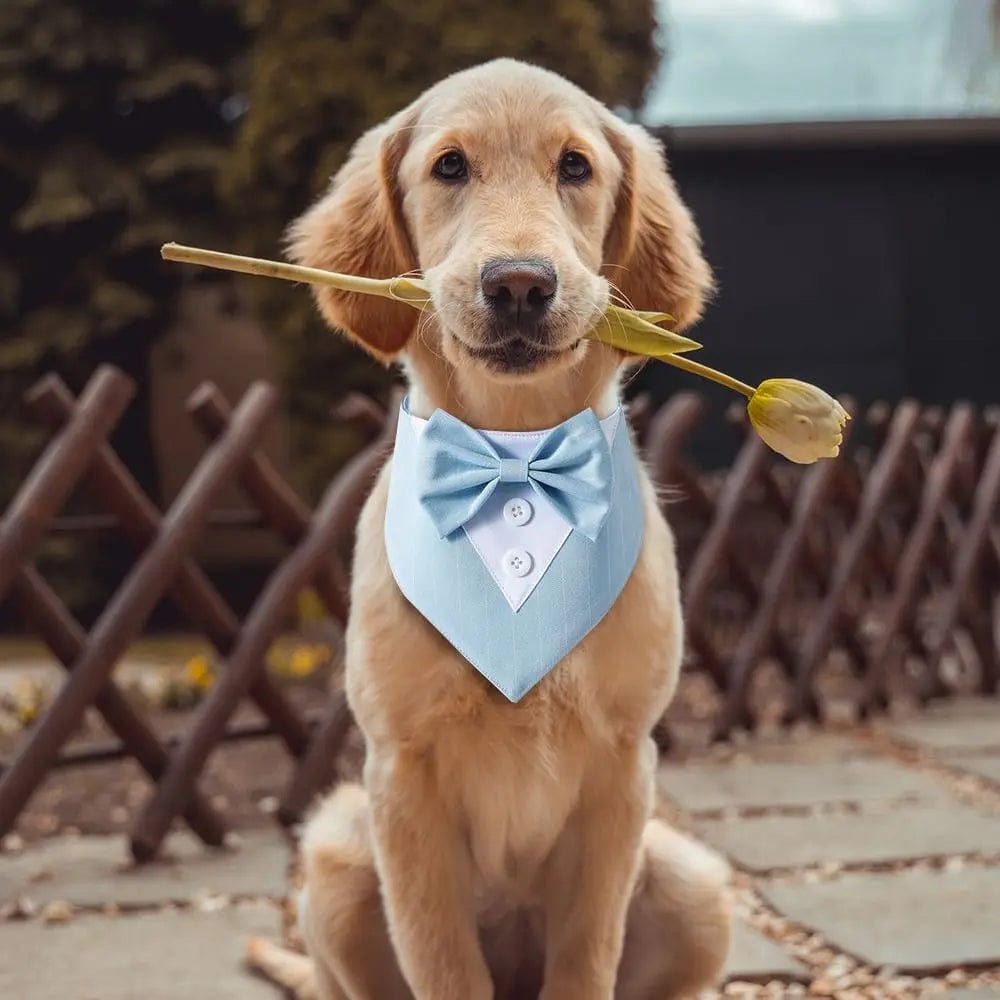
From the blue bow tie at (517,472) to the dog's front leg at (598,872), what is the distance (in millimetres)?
379

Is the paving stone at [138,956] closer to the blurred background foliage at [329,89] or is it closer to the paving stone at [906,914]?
the paving stone at [906,914]

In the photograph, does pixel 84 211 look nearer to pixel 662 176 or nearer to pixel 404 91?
pixel 404 91

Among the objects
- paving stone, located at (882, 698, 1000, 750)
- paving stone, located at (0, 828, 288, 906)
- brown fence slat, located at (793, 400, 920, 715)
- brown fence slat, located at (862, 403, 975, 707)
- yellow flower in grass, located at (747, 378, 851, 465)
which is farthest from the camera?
brown fence slat, located at (862, 403, 975, 707)

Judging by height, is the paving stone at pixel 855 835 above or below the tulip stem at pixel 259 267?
below

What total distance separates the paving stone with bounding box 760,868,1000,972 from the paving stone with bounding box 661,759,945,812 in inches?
30.3

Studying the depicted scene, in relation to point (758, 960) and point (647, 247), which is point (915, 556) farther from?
point (647, 247)

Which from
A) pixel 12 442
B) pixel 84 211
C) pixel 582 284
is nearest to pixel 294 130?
pixel 84 211

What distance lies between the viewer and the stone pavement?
269 centimetres

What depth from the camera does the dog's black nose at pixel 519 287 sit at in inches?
67.4

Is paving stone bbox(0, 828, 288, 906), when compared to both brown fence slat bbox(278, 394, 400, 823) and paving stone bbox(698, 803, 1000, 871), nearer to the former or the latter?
brown fence slat bbox(278, 394, 400, 823)

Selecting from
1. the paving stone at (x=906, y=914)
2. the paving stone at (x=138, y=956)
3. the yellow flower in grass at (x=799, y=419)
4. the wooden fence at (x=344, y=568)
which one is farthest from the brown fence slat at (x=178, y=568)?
the yellow flower in grass at (x=799, y=419)

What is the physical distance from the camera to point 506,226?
180 cm

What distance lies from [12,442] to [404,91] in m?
4.29

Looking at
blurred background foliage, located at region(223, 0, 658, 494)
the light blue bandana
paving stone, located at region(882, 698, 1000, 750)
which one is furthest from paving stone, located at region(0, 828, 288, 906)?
blurred background foliage, located at region(223, 0, 658, 494)
